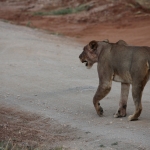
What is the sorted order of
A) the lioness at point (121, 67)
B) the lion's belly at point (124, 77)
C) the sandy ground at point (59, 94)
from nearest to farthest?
the sandy ground at point (59, 94), the lioness at point (121, 67), the lion's belly at point (124, 77)

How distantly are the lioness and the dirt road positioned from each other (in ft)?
1.10

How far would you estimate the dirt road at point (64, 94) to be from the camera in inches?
365

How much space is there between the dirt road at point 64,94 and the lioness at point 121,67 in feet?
1.10

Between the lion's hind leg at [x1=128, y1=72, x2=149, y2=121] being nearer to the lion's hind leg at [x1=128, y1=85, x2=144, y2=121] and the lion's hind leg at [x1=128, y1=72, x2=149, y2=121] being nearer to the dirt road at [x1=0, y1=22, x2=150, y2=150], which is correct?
the lion's hind leg at [x1=128, y1=85, x2=144, y2=121]

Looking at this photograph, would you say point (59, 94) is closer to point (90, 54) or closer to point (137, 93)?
point (90, 54)

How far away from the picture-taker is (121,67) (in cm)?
1043

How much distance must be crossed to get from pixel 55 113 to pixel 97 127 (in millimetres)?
1354

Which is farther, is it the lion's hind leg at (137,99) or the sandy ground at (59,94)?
the lion's hind leg at (137,99)

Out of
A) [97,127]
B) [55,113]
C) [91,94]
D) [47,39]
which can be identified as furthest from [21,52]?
[97,127]

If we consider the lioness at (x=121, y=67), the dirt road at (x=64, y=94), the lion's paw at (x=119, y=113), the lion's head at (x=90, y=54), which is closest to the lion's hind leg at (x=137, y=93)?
the lioness at (x=121, y=67)

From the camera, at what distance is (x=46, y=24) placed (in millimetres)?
28031

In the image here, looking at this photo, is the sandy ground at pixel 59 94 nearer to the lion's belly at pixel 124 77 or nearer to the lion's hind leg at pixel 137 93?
the lion's hind leg at pixel 137 93

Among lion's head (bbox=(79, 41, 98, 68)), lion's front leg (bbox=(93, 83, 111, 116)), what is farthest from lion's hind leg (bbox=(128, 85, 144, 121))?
lion's head (bbox=(79, 41, 98, 68))

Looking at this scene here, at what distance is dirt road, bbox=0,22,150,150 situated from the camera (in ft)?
30.5
